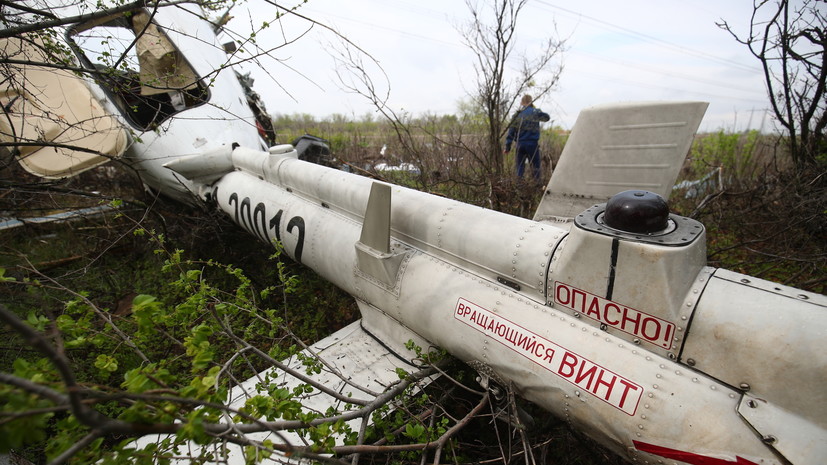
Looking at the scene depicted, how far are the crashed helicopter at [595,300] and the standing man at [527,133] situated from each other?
4.36m

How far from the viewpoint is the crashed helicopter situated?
63.2 inches

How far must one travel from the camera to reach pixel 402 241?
3312 millimetres

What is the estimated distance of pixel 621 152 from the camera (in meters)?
2.76

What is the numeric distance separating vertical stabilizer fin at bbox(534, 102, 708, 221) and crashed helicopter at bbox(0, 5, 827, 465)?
11 millimetres

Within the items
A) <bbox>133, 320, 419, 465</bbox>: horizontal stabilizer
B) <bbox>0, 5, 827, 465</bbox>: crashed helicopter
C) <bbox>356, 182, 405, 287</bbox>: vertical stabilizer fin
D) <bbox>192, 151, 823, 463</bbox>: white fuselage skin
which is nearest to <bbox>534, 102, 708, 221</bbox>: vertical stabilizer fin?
<bbox>0, 5, 827, 465</bbox>: crashed helicopter

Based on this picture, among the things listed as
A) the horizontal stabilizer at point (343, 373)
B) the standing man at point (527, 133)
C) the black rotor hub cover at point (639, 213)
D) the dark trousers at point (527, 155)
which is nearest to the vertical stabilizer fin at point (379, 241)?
the horizontal stabilizer at point (343, 373)

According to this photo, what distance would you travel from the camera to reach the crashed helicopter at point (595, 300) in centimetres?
161

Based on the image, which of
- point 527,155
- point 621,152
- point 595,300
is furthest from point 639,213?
point 527,155

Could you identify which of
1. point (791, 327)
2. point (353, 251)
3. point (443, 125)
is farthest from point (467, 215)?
point (443, 125)

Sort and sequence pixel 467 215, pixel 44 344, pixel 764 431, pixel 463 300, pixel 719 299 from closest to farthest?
pixel 44 344
pixel 764 431
pixel 719 299
pixel 463 300
pixel 467 215

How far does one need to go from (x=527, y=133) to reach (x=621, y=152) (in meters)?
5.41

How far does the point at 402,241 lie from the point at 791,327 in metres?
2.53

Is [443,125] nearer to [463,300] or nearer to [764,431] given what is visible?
[463,300]

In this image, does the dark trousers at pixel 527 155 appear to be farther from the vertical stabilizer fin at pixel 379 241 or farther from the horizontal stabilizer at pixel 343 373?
the horizontal stabilizer at pixel 343 373
